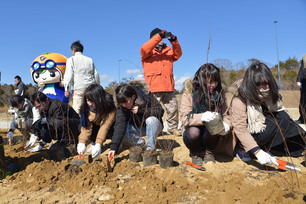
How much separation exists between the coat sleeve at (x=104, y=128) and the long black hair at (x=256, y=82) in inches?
61.7

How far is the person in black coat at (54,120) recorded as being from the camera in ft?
9.90

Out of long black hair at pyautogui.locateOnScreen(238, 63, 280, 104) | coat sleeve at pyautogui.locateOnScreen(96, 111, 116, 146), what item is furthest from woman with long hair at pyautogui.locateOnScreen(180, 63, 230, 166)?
coat sleeve at pyautogui.locateOnScreen(96, 111, 116, 146)

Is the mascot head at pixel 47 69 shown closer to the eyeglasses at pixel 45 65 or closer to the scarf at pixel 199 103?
the eyeglasses at pixel 45 65

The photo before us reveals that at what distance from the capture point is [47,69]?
4.40 m

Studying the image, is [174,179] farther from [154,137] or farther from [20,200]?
[20,200]

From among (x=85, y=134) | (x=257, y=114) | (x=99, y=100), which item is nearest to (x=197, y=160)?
(x=257, y=114)

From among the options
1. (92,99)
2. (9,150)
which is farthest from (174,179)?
(9,150)

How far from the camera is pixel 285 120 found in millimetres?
2357

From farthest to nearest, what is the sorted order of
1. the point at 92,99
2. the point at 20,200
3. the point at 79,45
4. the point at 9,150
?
1. the point at 79,45
2. the point at 9,150
3. the point at 92,99
4. the point at 20,200

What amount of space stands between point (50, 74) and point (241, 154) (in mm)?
3763

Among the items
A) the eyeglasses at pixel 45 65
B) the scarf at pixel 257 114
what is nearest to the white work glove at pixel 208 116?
the scarf at pixel 257 114

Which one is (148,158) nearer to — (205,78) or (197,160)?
(197,160)

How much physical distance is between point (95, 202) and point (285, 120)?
2079 millimetres

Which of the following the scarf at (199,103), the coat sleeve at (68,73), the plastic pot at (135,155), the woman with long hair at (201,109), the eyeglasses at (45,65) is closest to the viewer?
the woman with long hair at (201,109)
